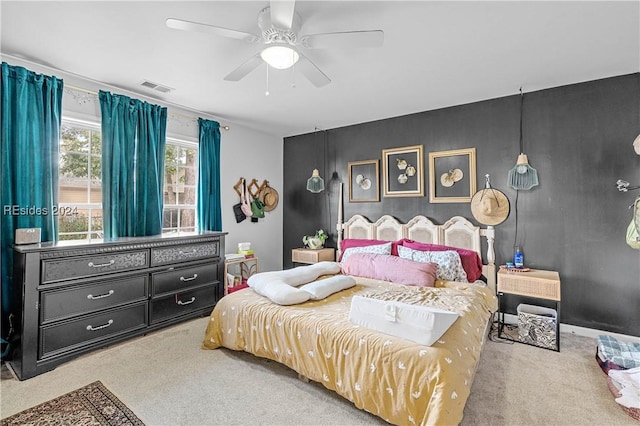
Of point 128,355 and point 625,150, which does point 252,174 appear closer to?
point 128,355

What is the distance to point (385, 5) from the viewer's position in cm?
195

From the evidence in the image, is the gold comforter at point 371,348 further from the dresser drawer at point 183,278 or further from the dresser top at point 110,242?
the dresser top at point 110,242

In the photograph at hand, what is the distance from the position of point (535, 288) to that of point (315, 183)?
318 centimetres

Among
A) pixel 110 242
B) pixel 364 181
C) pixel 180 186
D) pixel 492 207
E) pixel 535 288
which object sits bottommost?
pixel 535 288

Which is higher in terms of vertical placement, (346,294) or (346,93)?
(346,93)

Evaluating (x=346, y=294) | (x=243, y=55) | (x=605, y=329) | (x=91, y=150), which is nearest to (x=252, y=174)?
(x=91, y=150)

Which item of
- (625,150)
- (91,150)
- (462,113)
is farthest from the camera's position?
(462,113)

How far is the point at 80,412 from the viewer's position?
1.95m

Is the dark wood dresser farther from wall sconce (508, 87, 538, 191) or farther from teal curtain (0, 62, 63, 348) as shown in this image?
wall sconce (508, 87, 538, 191)

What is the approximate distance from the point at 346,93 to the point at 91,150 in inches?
113

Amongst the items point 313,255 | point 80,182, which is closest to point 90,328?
point 80,182

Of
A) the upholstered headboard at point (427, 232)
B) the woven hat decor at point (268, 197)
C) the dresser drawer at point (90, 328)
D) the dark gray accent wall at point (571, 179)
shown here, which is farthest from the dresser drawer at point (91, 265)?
the dark gray accent wall at point (571, 179)

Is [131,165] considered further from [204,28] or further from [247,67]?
[204,28]

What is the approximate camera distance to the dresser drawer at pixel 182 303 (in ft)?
10.2
